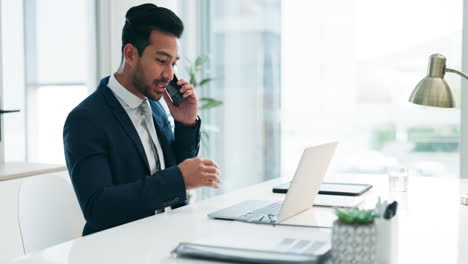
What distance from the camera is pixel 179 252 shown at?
1.25m

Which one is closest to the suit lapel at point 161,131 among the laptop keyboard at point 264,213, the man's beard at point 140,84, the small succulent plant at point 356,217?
the man's beard at point 140,84

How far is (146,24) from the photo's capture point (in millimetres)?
2127

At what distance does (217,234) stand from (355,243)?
0.44 meters

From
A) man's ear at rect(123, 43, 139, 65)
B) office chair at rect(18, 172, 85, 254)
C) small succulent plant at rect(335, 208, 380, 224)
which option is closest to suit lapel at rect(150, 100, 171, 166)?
man's ear at rect(123, 43, 139, 65)

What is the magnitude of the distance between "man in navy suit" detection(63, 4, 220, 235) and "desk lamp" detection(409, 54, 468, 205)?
28.1 inches

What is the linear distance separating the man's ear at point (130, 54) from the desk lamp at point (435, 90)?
97 cm

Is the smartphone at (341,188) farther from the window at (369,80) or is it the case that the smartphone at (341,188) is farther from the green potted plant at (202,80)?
the green potted plant at (202,80)

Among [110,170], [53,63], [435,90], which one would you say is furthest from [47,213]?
[53,63]

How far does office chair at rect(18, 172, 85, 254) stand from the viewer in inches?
70.1

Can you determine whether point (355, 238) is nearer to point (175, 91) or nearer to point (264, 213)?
point (264, 213)

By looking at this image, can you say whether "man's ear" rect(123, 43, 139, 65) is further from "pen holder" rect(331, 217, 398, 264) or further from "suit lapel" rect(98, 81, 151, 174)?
"pen holder" rect(331, 217, 398, 264)

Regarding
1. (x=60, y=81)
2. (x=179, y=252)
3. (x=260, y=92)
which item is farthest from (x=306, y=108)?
(x=179, y=252)

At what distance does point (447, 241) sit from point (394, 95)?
110 inches

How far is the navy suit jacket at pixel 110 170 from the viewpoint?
5.89ft
